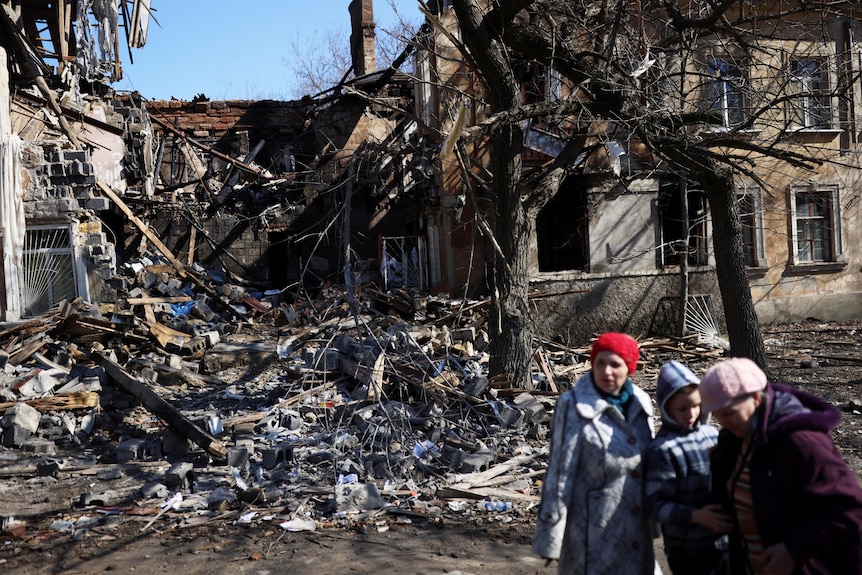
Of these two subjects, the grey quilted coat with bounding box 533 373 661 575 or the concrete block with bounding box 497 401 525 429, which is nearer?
the grey quilted coat with bounding box 533 373 661 575

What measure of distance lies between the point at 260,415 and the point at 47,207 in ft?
23.4

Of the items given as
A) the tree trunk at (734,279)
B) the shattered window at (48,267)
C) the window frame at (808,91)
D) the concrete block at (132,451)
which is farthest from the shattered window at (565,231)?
the concrete block at (132,451)

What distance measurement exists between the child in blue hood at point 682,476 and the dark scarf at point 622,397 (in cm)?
18

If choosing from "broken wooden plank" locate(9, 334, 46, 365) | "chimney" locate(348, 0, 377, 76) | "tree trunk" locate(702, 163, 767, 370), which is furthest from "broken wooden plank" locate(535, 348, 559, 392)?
"chimney" locate(348, 0, 377, 76)

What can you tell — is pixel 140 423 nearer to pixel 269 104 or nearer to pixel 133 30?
pixel 133 30

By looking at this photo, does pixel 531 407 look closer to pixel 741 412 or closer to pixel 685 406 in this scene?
pixel 685 406

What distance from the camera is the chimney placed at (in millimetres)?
25406

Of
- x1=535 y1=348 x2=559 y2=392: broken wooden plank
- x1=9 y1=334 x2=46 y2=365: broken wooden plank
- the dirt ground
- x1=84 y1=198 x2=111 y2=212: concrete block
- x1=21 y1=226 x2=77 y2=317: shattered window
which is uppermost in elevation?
x1=84 y1=198 x2=111 y2=212: concrete block

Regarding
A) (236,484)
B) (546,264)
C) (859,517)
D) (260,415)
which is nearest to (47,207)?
(260,415)

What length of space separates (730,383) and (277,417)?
22.9 ft

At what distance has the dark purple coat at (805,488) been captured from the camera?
92.4 inches

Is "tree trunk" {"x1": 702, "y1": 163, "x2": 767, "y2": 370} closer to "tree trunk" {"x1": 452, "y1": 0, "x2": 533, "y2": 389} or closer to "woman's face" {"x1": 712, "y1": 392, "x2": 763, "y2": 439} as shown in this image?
"tree trunk" {"x1": 452, "y1": 0, "x2": 533, "y2": 389}

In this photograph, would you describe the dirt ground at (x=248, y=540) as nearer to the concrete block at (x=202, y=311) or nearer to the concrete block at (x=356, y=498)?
the concrete block at (x=356, y=498)

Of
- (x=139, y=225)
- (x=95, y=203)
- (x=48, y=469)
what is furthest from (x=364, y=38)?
(x=48, y=469)
